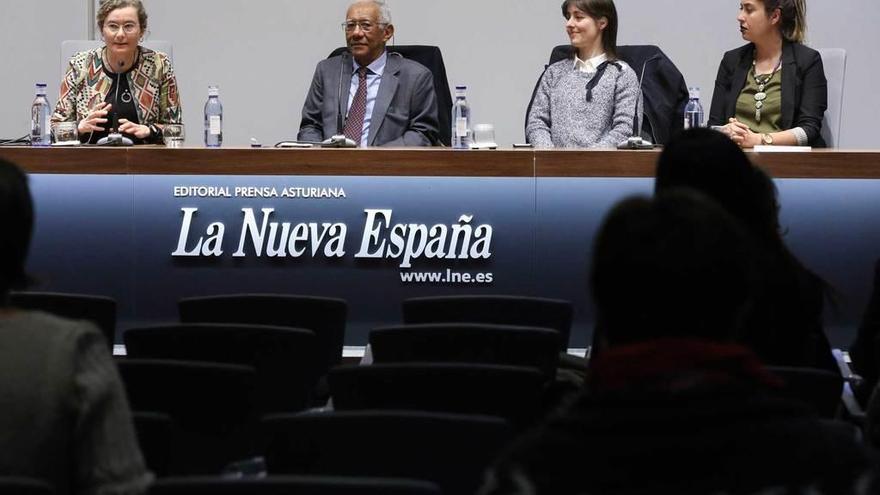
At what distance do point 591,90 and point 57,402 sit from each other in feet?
15.7

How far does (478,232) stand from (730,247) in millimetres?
4137

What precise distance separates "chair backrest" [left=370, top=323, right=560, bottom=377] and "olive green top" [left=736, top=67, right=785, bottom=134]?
339 cm

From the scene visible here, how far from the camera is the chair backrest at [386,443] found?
2412mm

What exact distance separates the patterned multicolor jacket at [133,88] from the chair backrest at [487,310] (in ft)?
10.2

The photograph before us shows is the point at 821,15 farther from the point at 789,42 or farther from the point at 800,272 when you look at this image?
the point at 800,272

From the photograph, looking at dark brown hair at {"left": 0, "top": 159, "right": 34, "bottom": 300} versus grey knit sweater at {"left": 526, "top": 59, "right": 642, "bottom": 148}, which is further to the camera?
grey knit sweater at {"left": 526, "top": 59, "right": 642, "bottom": 148}

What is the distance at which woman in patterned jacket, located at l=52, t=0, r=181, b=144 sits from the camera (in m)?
6.70

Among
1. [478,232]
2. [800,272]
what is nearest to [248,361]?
[800,272]

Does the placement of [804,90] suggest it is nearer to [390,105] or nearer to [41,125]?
[390,105]

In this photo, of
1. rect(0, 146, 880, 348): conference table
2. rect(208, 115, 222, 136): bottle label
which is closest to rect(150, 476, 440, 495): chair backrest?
rect(0, 146, 880, 348): conference table

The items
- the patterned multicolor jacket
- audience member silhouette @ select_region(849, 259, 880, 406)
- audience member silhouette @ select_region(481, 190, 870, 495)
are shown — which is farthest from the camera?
the patterned multicolor jacket

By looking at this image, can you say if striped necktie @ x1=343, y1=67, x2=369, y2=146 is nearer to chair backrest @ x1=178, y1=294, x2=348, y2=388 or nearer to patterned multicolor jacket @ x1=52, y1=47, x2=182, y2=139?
patterned multicolor jacket @ x1=52, y1=47, x2=182, y2=139

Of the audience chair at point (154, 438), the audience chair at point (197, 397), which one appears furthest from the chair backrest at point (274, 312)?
the audience chair at point (154, 438)

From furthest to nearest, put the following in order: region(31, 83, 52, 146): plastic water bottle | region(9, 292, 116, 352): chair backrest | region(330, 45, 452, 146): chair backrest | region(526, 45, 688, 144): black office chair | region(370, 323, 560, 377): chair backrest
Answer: region(330, 45, 452, 146): chair backrest < region(526, 45, 688, 144): black office chair < region(31, 83, 52, 146): plastic water bottle < region(9, 292, 116, 352): chair backrest < region(370, 323, 560, 377): chair backrest
